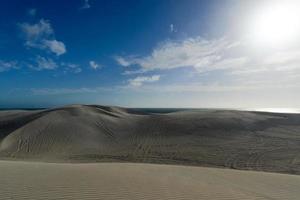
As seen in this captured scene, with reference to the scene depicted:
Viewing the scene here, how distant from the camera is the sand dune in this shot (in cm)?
1489

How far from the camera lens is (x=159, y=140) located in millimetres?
20812

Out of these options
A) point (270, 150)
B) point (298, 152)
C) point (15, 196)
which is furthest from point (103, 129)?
point (15, 196)

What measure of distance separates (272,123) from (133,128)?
16419mm

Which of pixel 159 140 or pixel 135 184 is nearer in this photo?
pixel 135 184

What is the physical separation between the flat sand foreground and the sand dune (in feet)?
16.3

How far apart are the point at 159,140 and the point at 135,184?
45.4ft

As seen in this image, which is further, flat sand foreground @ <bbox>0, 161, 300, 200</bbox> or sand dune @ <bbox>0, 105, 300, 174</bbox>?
sand dune @ <bbox>0, 105, 300, 174</bbox>

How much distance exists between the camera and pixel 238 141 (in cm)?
1961

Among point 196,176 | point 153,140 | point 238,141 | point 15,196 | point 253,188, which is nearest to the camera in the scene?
point 15,196

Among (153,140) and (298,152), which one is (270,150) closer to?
(298,152)

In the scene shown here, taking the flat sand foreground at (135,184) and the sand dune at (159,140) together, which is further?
the sand dune at (159,140)

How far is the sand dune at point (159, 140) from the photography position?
14891 mm

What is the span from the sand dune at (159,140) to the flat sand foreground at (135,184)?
4983 millimetres

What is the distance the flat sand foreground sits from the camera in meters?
6.15
